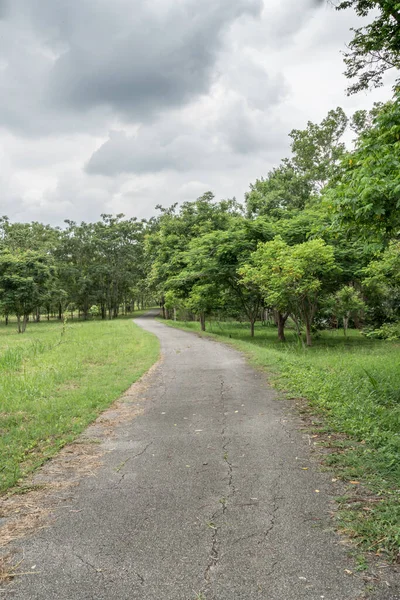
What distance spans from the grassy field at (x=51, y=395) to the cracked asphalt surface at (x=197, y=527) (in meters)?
0.93

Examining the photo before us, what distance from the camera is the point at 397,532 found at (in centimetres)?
281

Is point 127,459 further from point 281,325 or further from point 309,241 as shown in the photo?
point 281,325

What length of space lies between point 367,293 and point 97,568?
23061 mm

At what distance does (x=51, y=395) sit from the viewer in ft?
25.0

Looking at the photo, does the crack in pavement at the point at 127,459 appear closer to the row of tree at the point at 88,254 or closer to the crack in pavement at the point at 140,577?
the crack in pavement at the point at 140,577

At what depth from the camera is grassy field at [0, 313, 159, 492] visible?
4.83 meters

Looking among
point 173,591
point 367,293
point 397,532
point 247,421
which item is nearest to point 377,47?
point 247,421

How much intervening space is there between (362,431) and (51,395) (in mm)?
5704

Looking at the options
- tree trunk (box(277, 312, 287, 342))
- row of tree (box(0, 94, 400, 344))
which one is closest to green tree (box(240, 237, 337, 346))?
row of tree (box(0, 94, 400, 344))

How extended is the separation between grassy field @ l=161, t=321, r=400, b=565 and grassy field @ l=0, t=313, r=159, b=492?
334 centimetres

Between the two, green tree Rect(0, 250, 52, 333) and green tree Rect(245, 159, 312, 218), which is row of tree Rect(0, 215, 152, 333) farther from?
green tree Rect(245, 159, 312, 218)

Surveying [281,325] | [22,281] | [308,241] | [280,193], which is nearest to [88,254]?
[22,281]

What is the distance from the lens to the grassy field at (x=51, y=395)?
483cm

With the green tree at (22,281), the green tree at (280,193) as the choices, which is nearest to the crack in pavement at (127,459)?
the green tree at (280,193)
